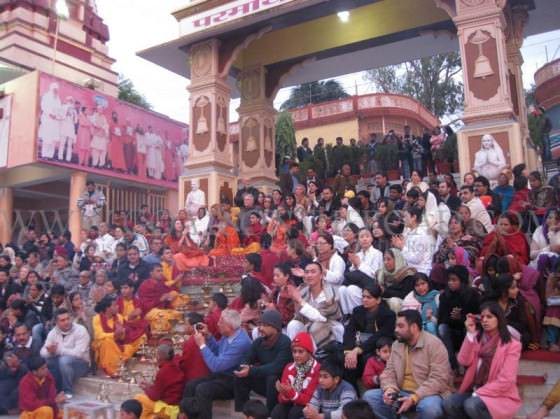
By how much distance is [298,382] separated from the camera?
428 centimetres

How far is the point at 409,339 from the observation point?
4059mm

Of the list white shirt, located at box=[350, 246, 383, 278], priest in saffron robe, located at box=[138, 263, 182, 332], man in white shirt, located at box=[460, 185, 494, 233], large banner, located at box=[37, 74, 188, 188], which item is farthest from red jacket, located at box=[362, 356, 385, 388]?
large banner, located at box=[37, 74, 188, 188]

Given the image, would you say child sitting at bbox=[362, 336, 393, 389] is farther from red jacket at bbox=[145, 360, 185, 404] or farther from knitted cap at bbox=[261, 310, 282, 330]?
red jacket at bbox=[145, 360, 185, 404]

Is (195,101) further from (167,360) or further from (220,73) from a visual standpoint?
(167,360)

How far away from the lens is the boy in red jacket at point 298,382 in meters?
4.19

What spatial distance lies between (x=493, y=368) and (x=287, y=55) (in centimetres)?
1151

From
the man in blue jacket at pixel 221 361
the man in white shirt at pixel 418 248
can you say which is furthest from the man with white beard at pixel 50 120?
the man in white shirt at pixel 418 248

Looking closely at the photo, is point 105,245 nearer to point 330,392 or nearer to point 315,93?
point 330,392

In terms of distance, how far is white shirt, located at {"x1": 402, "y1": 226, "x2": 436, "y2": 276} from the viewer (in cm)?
607

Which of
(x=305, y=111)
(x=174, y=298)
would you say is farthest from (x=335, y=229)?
(x=305, y=111)

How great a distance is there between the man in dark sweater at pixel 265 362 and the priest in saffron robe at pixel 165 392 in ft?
2.17

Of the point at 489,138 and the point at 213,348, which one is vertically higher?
the point at 489,138

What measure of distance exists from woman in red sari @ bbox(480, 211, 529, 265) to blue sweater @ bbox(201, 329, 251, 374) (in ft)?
8.63

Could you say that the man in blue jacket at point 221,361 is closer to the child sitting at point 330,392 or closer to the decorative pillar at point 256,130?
the child sitting at point 330,392
